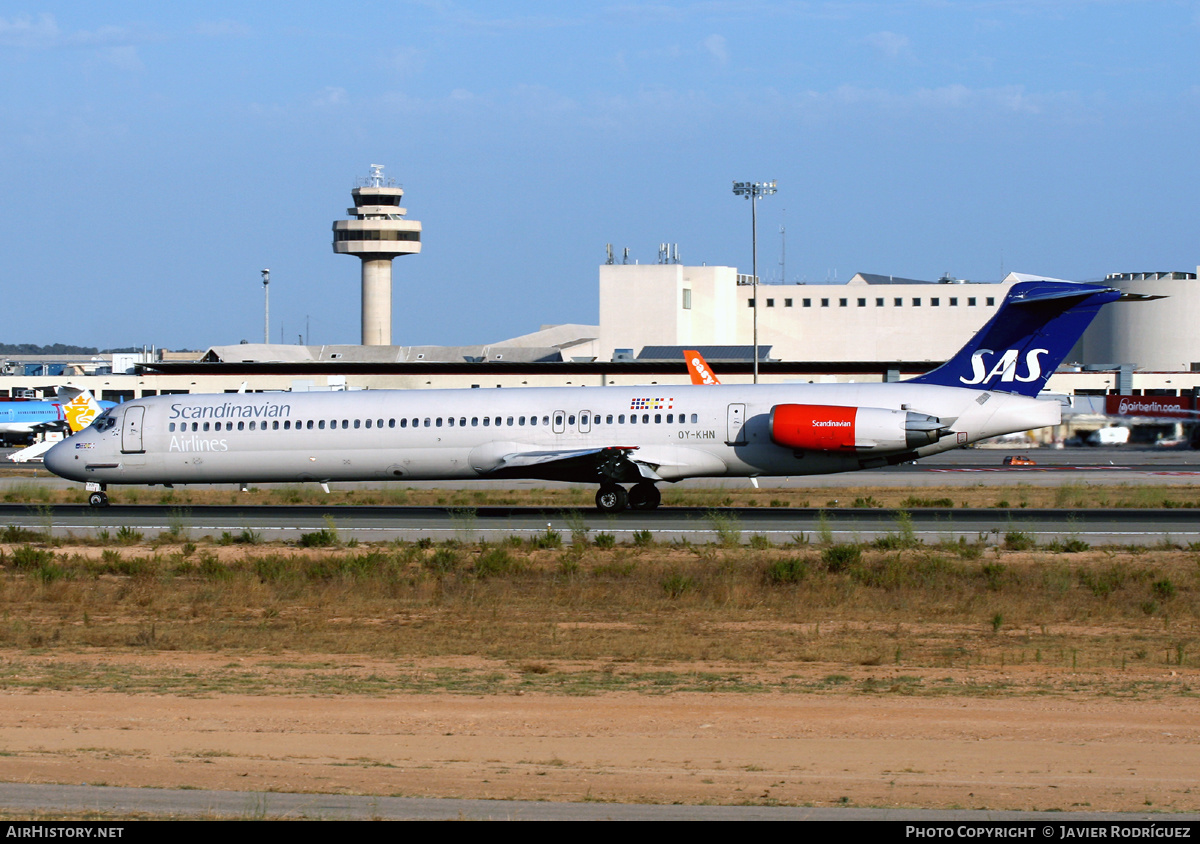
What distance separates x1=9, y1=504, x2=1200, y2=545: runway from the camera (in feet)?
78.3

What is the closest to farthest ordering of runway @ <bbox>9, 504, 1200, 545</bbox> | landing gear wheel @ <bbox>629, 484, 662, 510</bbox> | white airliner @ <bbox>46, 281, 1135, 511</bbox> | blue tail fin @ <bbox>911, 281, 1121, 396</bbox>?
runway @ <bbox>9, 504, 1200, 545</bbox> < white airliner @ <bbox>46, 281, 1135, 511</bbox> < blue tail fin @ <bbox>911, 281, 1121, 396</bbox> < landing gear wheel @ <bbox>629, 484, 662, 510</bbox>

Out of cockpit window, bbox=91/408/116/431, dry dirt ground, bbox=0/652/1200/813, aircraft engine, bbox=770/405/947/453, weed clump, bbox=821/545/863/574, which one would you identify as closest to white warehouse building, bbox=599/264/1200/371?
cockpit window, bbox=91/408/116/431

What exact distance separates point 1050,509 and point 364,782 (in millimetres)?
23606

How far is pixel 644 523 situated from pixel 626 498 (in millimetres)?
2226

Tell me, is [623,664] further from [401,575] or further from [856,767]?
[401,575]

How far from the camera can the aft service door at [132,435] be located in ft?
102

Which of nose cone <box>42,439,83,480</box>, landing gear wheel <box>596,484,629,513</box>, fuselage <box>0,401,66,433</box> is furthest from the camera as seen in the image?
fuselage <box>0,401,66,433</box>

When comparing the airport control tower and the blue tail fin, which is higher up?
the airport control tower

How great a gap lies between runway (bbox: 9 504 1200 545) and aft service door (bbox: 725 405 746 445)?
157 centimetres

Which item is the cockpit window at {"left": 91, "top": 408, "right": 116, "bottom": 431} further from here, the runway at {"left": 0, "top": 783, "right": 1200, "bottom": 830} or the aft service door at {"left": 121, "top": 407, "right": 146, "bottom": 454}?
the runway at {"left": 0, "top": 783, "right": 1200, "bottom": 830}

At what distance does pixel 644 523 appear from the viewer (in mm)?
26422

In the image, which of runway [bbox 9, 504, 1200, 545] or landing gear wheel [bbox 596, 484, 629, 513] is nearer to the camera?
runway [bbox 9, 504, 1200, 545]

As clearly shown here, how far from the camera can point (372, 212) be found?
10706 centimetres

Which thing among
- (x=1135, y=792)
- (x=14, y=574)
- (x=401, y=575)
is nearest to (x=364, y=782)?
(x=1135, y=792)
